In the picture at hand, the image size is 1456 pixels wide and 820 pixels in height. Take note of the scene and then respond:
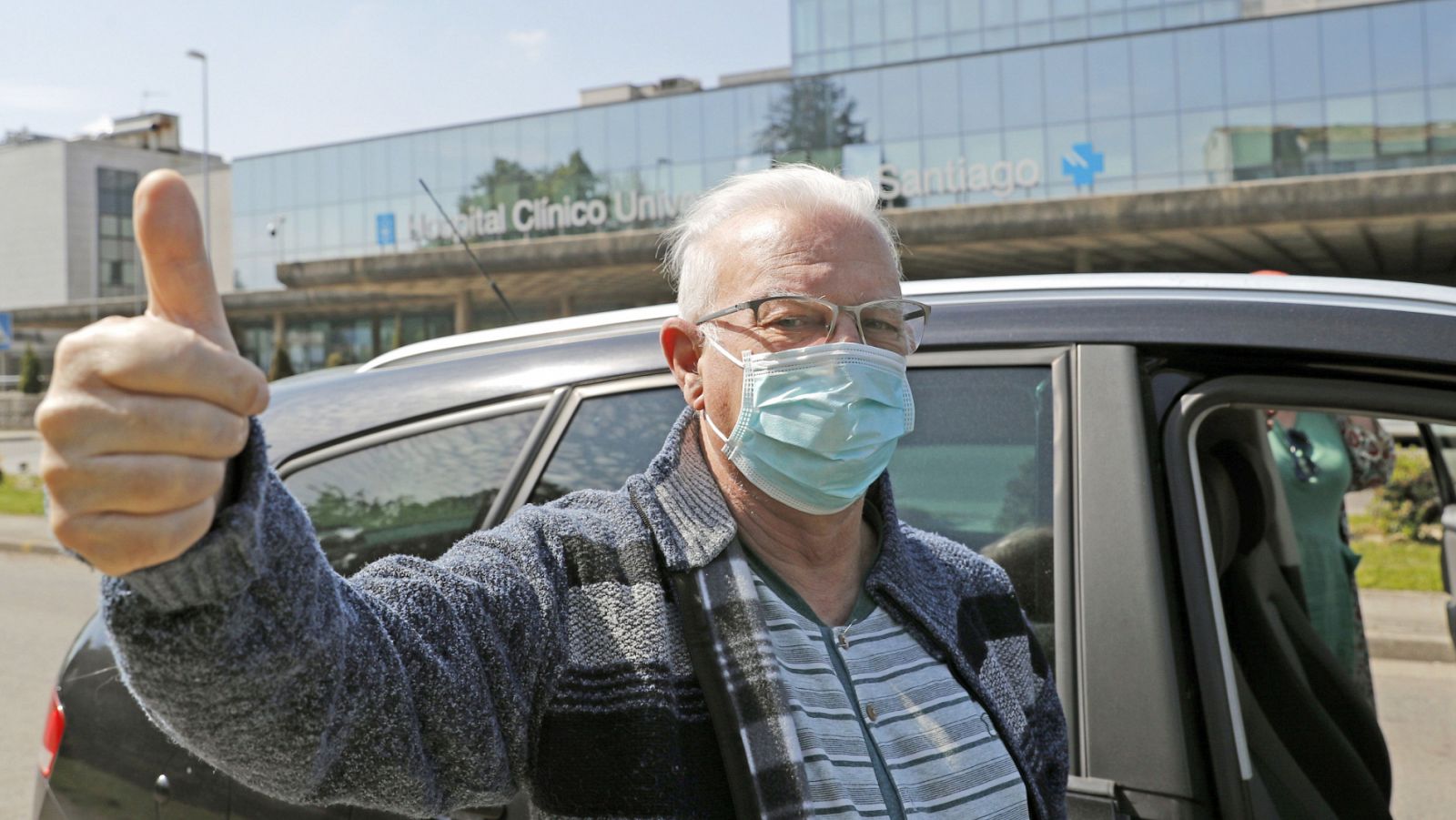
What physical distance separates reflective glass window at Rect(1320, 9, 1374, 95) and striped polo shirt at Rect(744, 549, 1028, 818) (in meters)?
32.0

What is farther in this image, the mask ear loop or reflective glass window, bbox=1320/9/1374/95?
reflective glass window, bbox=1320/9/1374/95

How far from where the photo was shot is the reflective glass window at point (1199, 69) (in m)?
30.4

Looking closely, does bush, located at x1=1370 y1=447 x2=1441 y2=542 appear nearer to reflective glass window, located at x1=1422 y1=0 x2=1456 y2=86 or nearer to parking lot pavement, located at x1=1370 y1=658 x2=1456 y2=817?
parking lot pavement, located at x1=1370 y1=658 x2=1456 y2=817

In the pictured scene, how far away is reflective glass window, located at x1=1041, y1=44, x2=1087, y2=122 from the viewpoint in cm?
3198

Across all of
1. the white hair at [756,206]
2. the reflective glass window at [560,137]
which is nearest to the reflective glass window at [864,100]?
the reflective glass window at [560,137]

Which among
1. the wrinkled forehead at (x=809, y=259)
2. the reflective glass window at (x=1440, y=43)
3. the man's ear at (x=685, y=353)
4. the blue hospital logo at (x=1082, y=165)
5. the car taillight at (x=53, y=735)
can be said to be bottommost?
the car taillight at (x=53, y=735)

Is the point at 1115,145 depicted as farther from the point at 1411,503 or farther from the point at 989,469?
the point at 989,469

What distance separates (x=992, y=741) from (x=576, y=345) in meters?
1.15

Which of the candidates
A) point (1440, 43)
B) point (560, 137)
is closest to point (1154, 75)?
point (1440, 43)

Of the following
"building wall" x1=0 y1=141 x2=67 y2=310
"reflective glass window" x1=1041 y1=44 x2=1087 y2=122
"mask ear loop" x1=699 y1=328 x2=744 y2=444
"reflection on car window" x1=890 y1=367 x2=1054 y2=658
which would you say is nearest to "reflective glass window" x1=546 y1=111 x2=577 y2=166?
"reflective glass window" x1=1041 y1=44 x2=1087 y2=122

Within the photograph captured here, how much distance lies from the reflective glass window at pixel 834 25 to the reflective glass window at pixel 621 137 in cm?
1880

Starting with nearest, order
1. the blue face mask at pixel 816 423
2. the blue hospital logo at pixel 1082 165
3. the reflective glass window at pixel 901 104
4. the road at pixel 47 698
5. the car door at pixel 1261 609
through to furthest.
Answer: the blue face mask at pixel 816 423 → the car door at pixel 1261 609 → the road at pixel 47 698 → the blue hospital logo at pixel 1082 165 → the reflective glass window at pixel 901 104

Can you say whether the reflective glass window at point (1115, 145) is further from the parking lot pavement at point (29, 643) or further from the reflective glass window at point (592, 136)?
the parking lot pavement at point (29, 643)

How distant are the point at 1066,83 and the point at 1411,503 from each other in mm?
24076
